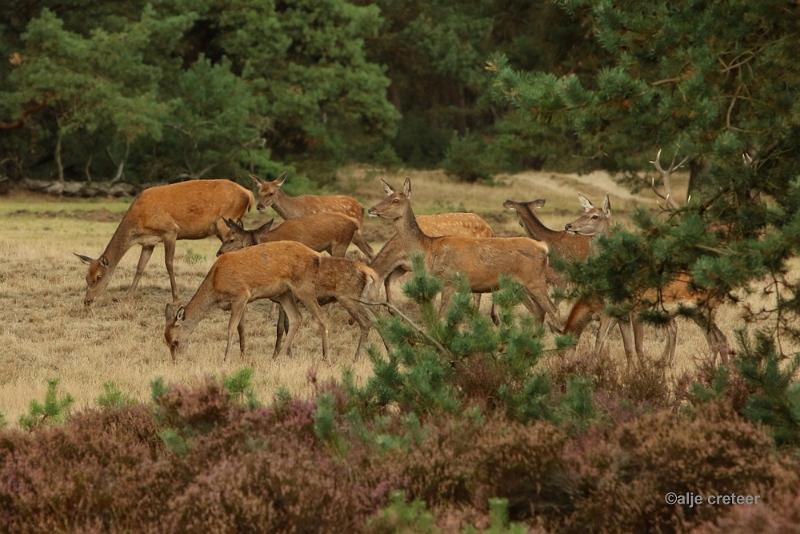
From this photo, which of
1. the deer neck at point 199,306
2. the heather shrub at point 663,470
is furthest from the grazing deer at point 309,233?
the heather shrub at point 663,470

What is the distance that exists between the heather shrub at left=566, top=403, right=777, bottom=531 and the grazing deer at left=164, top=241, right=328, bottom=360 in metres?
6.78

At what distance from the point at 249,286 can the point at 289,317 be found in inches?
26.5

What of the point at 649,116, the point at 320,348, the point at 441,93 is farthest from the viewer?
the point at 441,93

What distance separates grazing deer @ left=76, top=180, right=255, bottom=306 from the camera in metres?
17.4

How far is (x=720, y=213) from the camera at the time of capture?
28.5ft

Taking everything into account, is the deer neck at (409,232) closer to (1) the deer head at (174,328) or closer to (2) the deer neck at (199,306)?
(2) the deer neck at (199,306)

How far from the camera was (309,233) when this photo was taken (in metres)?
17.2

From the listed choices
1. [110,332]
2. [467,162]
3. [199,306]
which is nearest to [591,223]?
[199,306]

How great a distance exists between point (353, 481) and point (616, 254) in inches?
87.2

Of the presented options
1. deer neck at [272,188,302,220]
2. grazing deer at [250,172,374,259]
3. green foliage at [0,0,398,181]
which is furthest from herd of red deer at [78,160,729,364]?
green foliage at [0,0,398,181]

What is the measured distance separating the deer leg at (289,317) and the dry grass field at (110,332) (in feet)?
0.64

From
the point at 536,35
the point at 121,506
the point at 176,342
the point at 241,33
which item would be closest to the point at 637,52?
the point at 121,506

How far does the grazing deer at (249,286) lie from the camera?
13789 mm

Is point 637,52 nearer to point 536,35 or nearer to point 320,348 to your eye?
point 320,348
